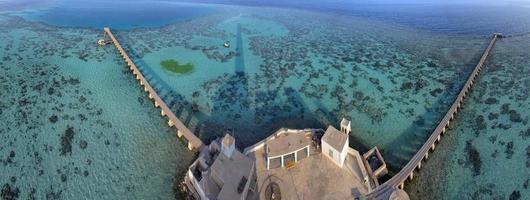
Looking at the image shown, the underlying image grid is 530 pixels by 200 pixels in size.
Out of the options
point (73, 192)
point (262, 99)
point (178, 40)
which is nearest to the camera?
point (73, 192)

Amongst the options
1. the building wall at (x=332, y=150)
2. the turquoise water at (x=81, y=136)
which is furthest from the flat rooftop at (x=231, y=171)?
the building wall at (x=332, y=150)

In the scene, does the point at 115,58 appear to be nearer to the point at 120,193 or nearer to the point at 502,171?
the point at 120,193

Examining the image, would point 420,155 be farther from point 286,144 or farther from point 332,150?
point 286,144

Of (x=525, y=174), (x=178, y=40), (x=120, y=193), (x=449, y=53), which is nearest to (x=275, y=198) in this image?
(x=120, y=193)

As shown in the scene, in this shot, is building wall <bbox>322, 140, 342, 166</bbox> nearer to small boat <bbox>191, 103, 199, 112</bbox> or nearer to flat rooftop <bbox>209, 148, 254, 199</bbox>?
flat rooftop <bbox>209, 148, 254, 199</bbox>

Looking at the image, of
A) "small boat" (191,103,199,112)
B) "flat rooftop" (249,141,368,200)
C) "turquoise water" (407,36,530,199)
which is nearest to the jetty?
"flat rooftop" (249,141,368,200)

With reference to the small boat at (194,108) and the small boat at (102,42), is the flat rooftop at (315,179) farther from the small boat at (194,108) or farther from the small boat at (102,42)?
the small boat at (102,42)
